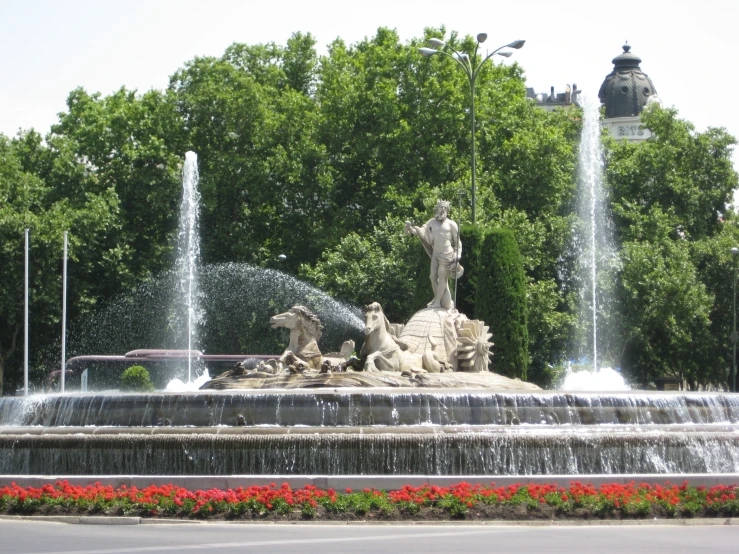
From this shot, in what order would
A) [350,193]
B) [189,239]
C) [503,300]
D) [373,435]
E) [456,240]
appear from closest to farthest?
[373,435] → [456,240] → [503,300] → [189,239] → [350,193]

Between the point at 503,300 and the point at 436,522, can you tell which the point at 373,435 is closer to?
the point at 436,522

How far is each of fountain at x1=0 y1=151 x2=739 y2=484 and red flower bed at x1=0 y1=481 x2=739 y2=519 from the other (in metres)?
2.08

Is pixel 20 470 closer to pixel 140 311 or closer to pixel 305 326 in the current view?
pixel 305 326

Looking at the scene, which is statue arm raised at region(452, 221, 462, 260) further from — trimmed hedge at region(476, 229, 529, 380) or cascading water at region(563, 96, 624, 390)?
cascading water at region(563, 96, 624, 390)

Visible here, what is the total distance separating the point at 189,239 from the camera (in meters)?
47.3

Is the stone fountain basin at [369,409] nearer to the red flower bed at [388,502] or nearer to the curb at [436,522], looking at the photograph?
the red flower bed at [388,502]

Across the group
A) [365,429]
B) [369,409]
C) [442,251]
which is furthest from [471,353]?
[365,429]

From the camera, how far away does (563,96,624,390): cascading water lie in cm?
4400

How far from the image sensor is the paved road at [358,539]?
12.9 metres

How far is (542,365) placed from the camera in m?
44.9

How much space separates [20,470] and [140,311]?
2640 cm

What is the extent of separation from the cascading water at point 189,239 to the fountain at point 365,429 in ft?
69.3

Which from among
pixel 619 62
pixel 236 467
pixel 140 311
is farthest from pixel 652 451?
pixel 619 62

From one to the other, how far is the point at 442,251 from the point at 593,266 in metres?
15.5
